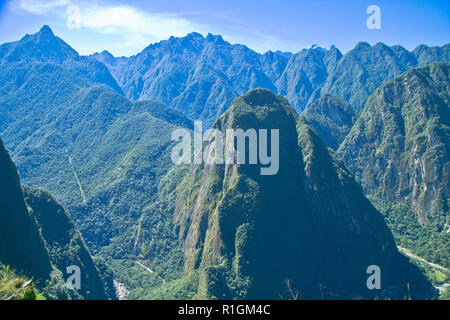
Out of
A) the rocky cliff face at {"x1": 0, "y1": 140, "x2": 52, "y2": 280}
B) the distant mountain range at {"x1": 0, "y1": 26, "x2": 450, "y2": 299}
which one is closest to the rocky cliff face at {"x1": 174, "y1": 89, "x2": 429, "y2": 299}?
the distant mountain range at {"x1": 0, "y1": 26, "x2": 450, "y2": 299}

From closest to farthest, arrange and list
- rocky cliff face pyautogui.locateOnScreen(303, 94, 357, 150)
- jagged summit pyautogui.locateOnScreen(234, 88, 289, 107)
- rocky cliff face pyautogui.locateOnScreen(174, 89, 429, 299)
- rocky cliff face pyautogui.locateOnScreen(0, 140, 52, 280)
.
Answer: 1. rocky cliff face pyautogui.locateOnScreen(0, 140, 52, 280)
2. rocky cliff face pyautogui.locateOnScreen(174, 89, 429, 299)
3. jagged summit pyautogui.locateOnScreen(234, 88, 289, 107)
4. rocky cliff face pyautogui.locateOnScreen(303, 94, 357, 150)

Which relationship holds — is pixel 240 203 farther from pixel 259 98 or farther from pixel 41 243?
pixel 41 243

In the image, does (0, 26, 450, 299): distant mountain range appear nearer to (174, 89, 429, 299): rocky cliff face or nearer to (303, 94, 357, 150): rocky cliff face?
(174, 89, 429, 299): rocky cliff face

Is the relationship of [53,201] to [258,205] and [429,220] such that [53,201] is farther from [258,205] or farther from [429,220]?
[429,220]

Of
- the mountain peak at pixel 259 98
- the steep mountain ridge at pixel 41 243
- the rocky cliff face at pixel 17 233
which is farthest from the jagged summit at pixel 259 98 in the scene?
the rocky cliff face at pixel 17 233

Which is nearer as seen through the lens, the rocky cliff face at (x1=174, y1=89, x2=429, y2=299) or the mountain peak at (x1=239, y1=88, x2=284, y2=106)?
the rocky cliff face at (x1=174, y1=89, x2=429, y2=299)

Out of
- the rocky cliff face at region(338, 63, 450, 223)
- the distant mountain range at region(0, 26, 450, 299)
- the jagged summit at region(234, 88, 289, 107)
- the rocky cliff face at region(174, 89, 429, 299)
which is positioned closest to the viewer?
the rocky cliff face at region(174, 89, 429, 299)

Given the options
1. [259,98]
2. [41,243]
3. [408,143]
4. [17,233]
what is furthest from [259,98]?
[408,143]
